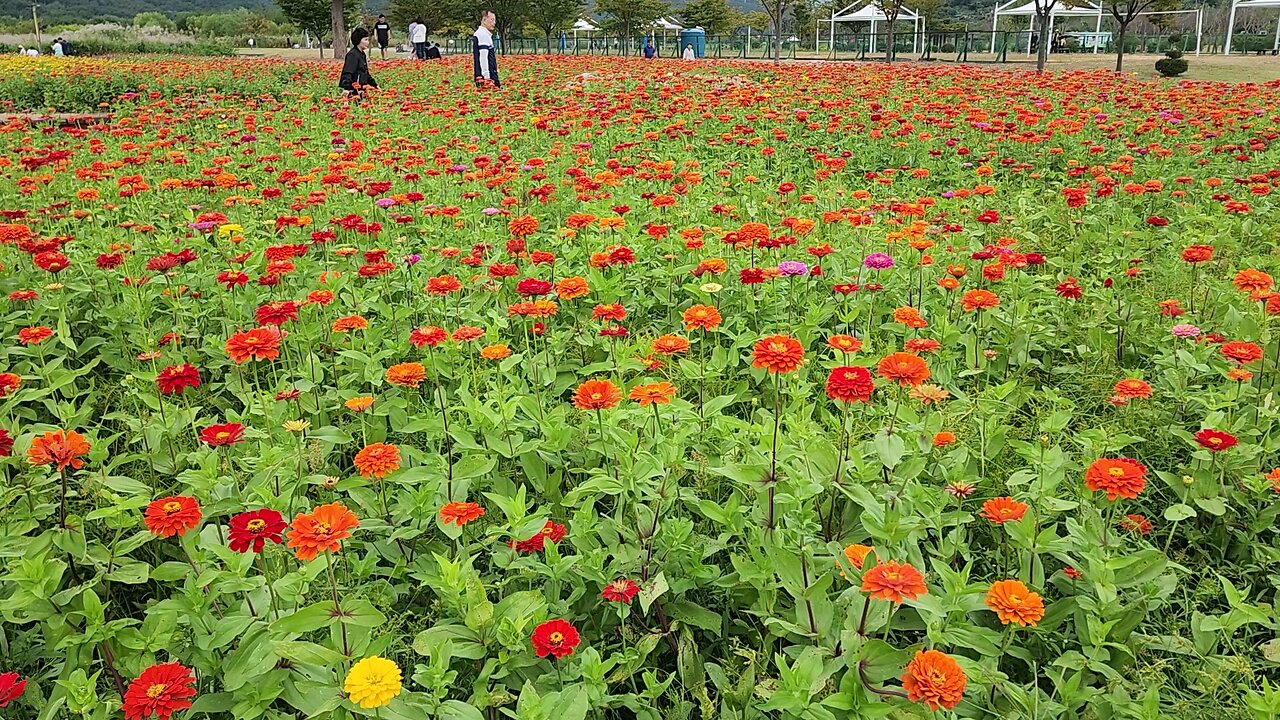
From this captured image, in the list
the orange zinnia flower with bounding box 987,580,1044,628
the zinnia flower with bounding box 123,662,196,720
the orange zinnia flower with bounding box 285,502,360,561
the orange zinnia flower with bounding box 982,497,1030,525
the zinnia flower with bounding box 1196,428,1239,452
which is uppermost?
the orange zinnia flower with bounding box 285,502,360,561

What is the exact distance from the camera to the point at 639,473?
212cm

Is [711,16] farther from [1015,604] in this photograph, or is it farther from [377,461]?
[1015,604]

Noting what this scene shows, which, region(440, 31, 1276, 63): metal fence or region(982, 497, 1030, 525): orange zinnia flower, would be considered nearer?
region(982, 497, 1030, 525): orange zinnia flower

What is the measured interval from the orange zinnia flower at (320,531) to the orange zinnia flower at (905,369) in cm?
126

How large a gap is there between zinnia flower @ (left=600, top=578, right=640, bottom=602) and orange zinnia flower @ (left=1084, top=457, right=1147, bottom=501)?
1058mm

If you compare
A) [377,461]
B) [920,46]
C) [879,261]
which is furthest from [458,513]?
[920,46]

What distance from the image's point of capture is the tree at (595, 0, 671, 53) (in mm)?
42344

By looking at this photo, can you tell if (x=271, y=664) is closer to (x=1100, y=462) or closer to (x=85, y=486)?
(x=85, y=486)

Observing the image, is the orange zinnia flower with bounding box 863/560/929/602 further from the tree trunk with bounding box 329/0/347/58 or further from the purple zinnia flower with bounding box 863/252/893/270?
the tree trunk with bounding box 329/0/347/58

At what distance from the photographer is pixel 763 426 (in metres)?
2.46

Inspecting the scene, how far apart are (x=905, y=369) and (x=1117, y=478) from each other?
1.66ft

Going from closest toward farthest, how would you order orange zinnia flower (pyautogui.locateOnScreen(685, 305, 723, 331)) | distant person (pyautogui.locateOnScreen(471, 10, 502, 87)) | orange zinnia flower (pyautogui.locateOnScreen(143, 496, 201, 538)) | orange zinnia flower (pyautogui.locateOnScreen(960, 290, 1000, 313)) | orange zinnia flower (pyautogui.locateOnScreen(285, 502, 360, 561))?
1. orange zinnia flower (pyautogui.locateOnScreen(285, 502, 360, 561))
2. orange zinnia flower (pyautogui.locateOnScreen(143, 496, 201, 538))
3. orange zinnia flower (pyautogui.locateOnScreen(685, 305, 723, 331))
4. orange zinnia flower (pyautogui.locateOnScreen(960, 290, 1000, 313))
5. distant person (pyautogui.locateOnScreen(471, 10, 502, 87))

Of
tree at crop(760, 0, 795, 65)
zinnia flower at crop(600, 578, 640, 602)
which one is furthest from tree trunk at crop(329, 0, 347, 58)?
zinnia flower at crop(600, 578, 640, 602)

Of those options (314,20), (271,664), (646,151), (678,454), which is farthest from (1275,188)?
(314,20)
